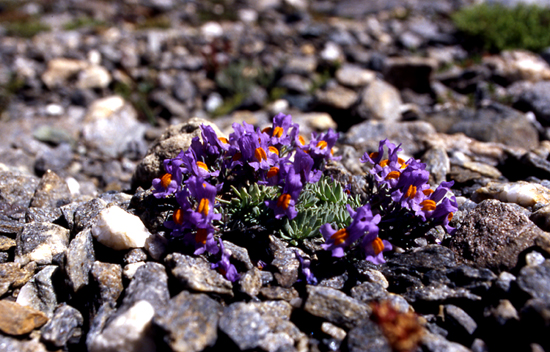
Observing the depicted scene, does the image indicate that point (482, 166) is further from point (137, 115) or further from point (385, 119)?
point (137, 115)

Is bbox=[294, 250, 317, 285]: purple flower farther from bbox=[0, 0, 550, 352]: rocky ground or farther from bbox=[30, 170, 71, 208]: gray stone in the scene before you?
bbox=[30, 170, 71, 208]: gray stone

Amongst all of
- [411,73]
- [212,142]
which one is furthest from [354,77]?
[212,142]

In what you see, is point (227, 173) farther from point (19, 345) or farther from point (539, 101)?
point (539, 101)

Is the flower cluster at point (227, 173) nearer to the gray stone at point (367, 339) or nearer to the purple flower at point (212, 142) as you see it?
the purple flower at point (212, 142)

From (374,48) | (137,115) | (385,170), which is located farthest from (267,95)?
(385,170)

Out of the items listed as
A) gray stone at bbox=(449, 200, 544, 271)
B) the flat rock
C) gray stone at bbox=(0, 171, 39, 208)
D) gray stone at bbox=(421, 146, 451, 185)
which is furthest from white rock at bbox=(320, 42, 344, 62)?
the flat rock

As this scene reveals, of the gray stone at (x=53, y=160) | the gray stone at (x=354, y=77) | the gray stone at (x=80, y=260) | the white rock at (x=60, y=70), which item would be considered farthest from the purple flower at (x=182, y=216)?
the white rock at (x=60, y=70)
